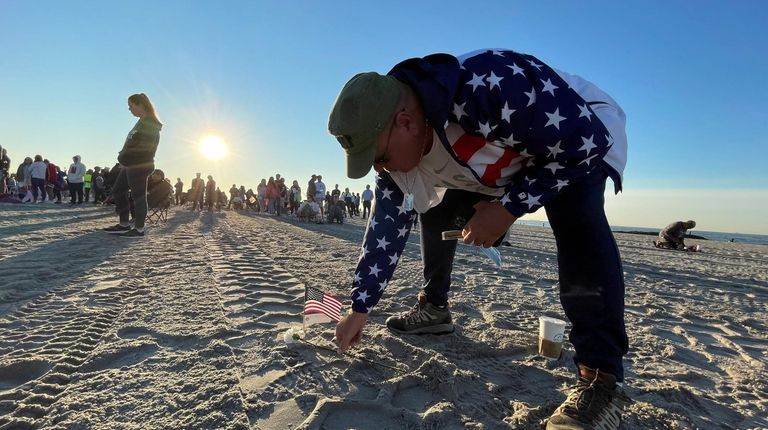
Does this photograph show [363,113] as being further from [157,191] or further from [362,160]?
[157,191]

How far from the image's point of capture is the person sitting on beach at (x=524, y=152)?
135 cm

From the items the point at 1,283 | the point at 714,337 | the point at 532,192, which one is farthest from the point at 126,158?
the point at 714,337

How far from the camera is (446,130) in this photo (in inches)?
58.3

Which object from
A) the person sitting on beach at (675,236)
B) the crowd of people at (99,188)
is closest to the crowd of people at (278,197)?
the crowd of people at (99,188)

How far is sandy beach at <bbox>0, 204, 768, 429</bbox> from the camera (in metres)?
1.41

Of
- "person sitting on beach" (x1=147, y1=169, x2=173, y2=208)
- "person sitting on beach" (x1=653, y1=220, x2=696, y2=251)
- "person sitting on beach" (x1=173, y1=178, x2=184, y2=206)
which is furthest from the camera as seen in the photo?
"person sitting on beach" (x1=173, y1=178, x2=184, y2=206)

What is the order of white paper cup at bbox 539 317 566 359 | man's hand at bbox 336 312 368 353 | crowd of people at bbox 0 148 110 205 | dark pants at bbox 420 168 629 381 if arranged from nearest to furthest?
1. dark pants at bbox 420 168 629 381
2. man's hand at bbox 336 312 368 353
3. white paper cup at bbox 539 317 566 359
4. crowd of people at bbox 0 148 110 205

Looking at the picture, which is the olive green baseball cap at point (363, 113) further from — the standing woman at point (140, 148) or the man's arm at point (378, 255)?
the standing woman at point (140, 148)

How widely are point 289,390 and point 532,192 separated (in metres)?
1.23

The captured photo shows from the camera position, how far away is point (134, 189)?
5.61 m

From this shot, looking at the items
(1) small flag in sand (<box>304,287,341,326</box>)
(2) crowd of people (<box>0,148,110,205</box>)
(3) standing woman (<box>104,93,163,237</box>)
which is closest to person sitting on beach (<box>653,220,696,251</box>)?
(1) small flag in sand (<box>304,287,341,326</box>)

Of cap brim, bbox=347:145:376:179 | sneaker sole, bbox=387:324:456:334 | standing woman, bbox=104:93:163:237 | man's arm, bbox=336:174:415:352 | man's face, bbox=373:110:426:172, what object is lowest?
sneaker sole, bbox=387:324:456:334

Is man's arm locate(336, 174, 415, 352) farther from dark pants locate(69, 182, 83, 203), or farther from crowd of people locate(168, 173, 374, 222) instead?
dark pants locate(69, 182, 83, 203)

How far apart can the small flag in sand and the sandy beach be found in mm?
133
